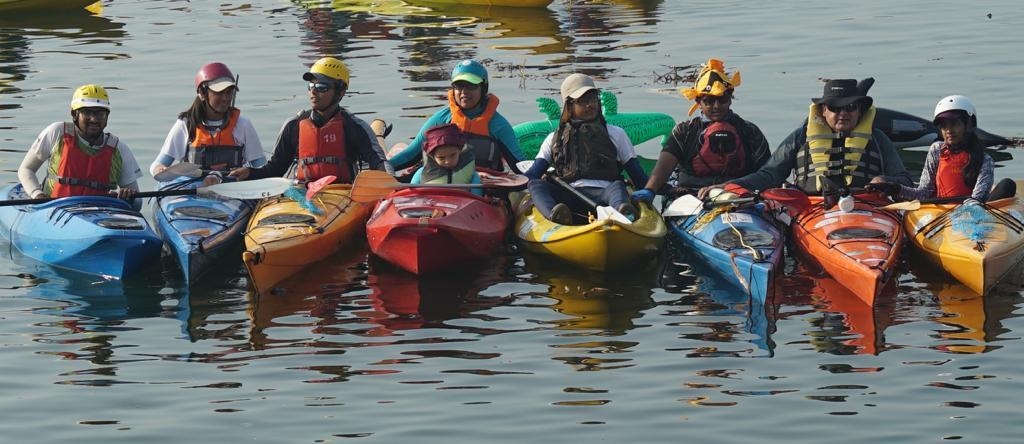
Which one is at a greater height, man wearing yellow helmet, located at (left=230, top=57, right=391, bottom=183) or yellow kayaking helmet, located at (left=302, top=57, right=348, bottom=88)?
yellow kayaking helmet, located at (left=302, top=57, right=348, bottom=88)

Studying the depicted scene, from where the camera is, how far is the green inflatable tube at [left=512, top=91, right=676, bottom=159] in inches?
583

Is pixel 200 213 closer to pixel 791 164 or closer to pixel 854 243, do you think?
pixel 791 164

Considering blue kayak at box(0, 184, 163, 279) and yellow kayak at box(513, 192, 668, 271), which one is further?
blue kayak at box(0, 184, 163, 279)

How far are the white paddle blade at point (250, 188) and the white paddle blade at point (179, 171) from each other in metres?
0.24

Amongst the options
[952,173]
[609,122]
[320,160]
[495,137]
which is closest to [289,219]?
[320,160]

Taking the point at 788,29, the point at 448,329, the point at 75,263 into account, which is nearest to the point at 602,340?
the point at 448,329

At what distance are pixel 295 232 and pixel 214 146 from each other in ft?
4.96

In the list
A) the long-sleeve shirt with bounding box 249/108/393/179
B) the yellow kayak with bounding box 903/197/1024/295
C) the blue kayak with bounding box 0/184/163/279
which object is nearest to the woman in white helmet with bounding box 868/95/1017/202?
the yellow kayak with bounding box 903/197/1024/295

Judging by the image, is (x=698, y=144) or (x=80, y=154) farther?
(x=698, y=144)

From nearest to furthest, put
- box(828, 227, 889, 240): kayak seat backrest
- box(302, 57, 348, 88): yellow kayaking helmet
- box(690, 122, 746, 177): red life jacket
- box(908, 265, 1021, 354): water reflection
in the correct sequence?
box(908, 265, 1021, 354): water reflection, box(828, 227, 889, 240): kayak seat backrest, box(690, 122, 746, 177): red life jacket, box(302, 57, 348, 88): yellow kayaking helmet

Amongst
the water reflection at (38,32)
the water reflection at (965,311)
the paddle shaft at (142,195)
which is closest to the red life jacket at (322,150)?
the paddle shaft at (142,195)

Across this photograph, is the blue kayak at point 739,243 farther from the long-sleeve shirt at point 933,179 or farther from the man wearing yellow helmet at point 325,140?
the man wearing yellow helmet at point 325,140

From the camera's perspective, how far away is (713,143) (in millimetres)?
12602

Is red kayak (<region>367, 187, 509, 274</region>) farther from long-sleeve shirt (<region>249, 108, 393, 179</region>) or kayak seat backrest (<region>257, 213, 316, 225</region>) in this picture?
long-sleeve shirt (<region>249, 108, 393, 179</region>)
